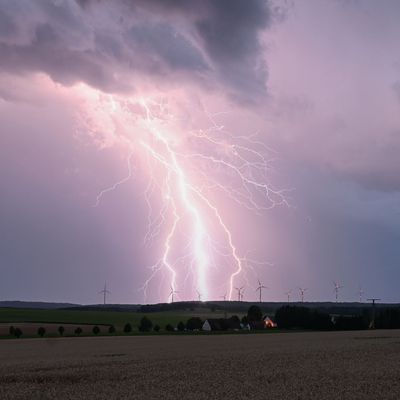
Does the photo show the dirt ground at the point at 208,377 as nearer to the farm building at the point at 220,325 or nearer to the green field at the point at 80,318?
the farm building at the point at 220,325

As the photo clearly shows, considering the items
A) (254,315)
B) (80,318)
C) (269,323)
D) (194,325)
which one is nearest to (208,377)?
(194,325)

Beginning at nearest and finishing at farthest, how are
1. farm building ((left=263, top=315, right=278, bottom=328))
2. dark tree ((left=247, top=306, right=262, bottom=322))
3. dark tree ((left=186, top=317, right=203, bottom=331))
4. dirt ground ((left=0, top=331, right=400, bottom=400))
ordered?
dirt ground ((left=0, top=331, right=400, bottom=400)), dark tree ((left=186, top=317, right=203, bottom=331)), dark tree ((left=247, top=306, right=262, bottom=322)), farm building ((left=263, top=315, right=278, bottom=328))

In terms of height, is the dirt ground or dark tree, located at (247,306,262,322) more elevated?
dark tree, located at (247,306,262,322)

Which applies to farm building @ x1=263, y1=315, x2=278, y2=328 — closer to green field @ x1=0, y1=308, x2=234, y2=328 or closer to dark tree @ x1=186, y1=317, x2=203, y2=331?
dark tree @ x1=186, y1=317, x2=203, y2=331

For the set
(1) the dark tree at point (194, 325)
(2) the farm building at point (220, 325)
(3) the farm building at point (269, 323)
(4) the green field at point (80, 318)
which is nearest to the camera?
(2) the farm building at point (220, 325)

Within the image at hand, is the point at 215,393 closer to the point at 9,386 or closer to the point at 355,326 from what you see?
the point at 9,386

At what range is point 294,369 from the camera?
112 feet

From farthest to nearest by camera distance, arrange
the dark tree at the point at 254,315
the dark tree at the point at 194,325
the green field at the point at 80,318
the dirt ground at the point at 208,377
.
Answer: the green field at the point at 80,318 < the dark tree at the point at 254,315 < the dark tree at the point at 194,325 < the dirt ground at the point at 208,377

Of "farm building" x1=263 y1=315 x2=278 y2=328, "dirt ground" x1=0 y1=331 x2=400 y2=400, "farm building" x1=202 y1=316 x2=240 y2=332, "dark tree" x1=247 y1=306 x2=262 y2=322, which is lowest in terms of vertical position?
"dirt ground" x1=0 y1=331 x2=400 y2=400

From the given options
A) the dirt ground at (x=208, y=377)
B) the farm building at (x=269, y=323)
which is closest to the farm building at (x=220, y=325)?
the farm building at (x=269, y=323)

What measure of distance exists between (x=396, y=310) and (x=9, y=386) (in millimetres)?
115163

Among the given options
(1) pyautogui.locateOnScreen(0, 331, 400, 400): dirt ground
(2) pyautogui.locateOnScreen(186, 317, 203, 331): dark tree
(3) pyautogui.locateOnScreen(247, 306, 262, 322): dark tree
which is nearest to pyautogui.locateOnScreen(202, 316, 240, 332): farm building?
(2) pyautogui.locateOnScreen(186, 317, 203, 331): dark tree

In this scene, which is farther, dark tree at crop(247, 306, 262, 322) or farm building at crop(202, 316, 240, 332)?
dark tree at crop(247, 306, 262, 322)

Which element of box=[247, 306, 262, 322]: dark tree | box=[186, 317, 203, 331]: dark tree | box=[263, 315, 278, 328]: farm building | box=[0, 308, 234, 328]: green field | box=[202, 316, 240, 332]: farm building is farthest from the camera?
box=[0, 308, 234, 328]: green field
